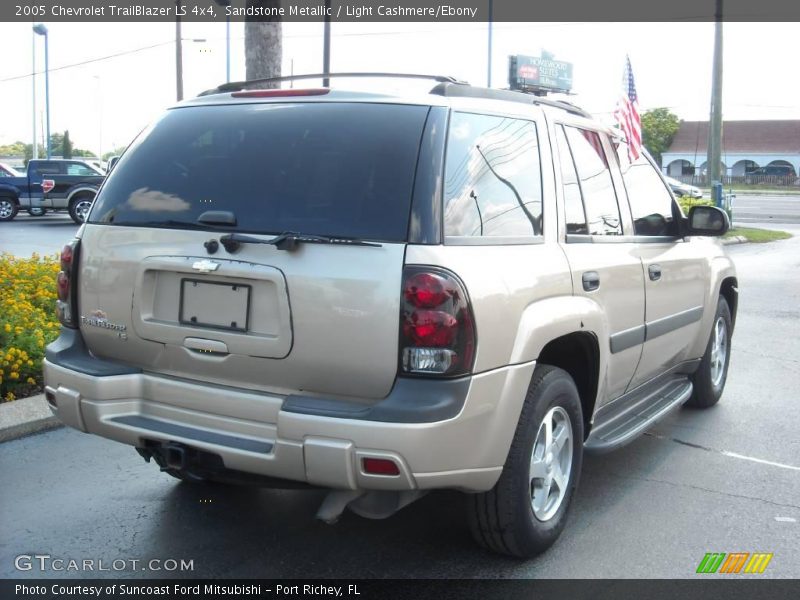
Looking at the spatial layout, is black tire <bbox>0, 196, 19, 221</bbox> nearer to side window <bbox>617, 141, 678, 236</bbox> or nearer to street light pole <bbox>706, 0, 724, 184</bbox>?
street light pole <bbox>706, 0, 724, 184</bbox>

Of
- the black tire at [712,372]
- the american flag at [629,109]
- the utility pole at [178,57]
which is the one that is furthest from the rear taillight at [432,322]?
the utility pole at [178,57]

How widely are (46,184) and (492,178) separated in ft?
76.6

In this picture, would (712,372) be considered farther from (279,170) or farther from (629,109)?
(279,170)

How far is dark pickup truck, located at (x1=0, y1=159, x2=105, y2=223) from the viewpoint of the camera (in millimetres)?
24469

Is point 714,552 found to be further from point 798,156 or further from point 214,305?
point 798,156

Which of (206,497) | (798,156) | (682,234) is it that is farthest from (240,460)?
(798,156)

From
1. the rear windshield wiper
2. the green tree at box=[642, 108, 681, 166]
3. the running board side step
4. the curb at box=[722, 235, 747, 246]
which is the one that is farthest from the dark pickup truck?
the green tree at box=[642, 108, 681, 166]

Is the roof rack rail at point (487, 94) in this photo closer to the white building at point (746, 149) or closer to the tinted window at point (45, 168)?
the tinted window at point (45, 168)

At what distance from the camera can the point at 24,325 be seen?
644cm

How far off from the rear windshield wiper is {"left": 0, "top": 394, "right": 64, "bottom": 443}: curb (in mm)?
2695

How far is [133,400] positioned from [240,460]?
0.62 metres

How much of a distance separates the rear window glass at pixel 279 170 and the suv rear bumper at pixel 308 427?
657mm

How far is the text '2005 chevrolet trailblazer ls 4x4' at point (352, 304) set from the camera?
3135mm

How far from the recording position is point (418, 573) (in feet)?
12.0
